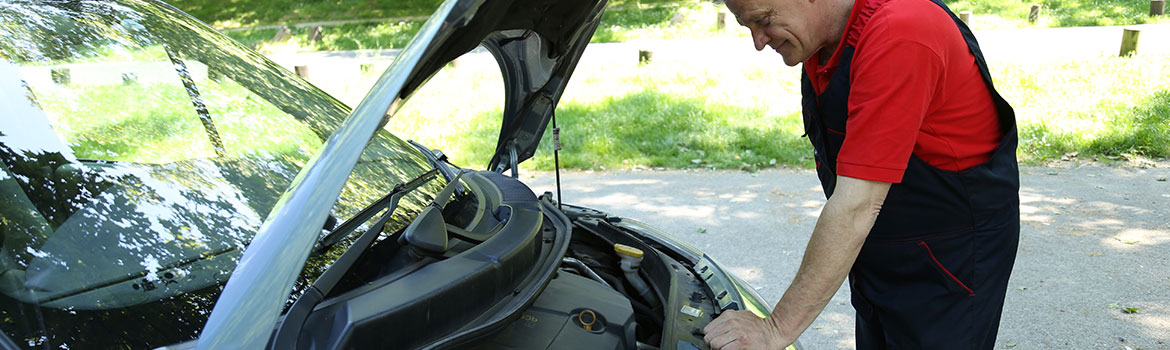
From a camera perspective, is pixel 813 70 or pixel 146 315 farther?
pixel 813 70

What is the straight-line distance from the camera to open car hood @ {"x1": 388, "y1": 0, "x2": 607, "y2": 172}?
4.62 ft

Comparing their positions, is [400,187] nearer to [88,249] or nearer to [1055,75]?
[88,249]

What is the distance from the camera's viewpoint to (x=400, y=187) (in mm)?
2188

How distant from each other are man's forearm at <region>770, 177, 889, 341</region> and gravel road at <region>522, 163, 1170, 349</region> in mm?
1836

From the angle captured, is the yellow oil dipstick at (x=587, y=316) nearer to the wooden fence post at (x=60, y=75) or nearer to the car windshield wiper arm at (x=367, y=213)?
the car windshield wiper arm at (x=367, y=213)

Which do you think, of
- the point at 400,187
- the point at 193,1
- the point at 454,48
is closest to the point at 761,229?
the point at 400,187

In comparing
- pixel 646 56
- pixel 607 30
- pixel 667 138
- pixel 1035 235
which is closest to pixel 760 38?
pixel 1035 235

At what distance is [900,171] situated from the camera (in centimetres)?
163

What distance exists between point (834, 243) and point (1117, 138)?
5610mm

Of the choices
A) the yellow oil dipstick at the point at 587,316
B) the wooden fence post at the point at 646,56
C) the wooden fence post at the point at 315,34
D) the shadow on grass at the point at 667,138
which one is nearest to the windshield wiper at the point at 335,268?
the yellow oil dipstick at the point at 587,316

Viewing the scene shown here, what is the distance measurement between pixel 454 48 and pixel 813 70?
3.02 feet

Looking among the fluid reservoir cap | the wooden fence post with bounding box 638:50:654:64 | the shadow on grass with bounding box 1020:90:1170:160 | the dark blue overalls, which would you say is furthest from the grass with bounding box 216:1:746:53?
the dark blue overalls

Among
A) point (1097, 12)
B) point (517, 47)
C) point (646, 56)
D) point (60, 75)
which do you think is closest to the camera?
point (60, 75)

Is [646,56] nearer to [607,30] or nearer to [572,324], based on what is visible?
[607,30]
